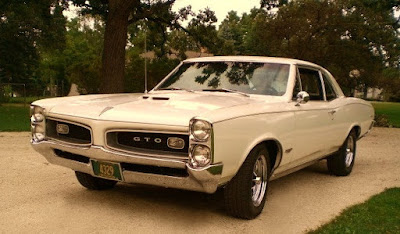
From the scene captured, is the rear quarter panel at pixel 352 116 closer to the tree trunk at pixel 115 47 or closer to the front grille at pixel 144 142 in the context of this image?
the front grille at pixel 144 142

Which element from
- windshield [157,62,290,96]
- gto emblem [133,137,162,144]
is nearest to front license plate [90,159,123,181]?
gto emblem [133,137,162,144]

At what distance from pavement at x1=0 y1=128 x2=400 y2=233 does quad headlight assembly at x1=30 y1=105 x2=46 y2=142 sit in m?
0.73

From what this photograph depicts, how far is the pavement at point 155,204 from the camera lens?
13.2 feet

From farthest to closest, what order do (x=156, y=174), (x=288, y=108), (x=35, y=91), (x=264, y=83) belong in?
(x=35, y=91)
(x=264, y=83)
(x=288, y=108)
(x=156, y=174)

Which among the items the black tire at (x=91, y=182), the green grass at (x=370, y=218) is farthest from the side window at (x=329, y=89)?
the black tire at (x=91, y=182)

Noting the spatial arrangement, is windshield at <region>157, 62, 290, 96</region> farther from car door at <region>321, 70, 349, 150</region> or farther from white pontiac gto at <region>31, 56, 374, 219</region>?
car door at <region>321, 70, 349, 150</region>

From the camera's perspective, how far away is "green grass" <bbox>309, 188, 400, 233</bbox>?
13.0ft

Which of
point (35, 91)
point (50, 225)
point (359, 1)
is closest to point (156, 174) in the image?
point (50, 225)

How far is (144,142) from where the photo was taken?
393 cm

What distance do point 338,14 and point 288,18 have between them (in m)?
2.53

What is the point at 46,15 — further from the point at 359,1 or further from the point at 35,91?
the point at 35,91

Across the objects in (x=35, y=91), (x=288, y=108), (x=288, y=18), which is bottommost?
(x=35, y=91)

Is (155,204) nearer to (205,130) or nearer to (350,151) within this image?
(205,130)

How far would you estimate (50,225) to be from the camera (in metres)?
3.96
